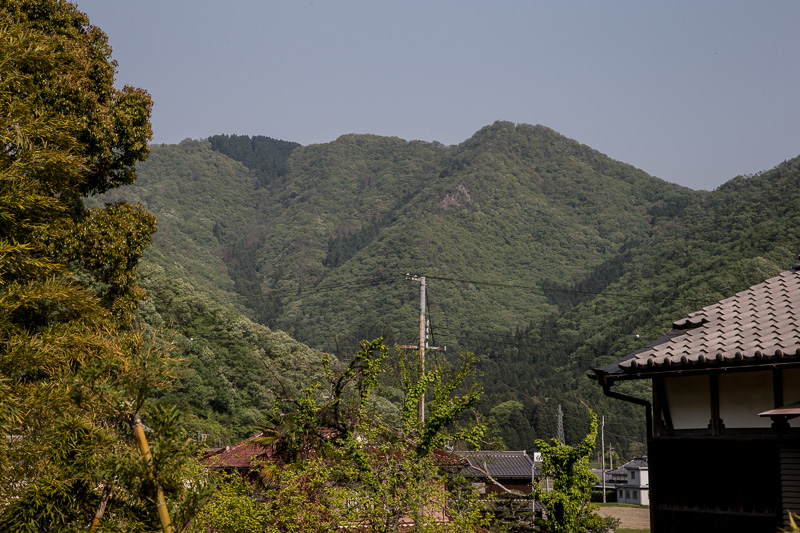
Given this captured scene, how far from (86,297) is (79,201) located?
11.9ft

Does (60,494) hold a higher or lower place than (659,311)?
lower

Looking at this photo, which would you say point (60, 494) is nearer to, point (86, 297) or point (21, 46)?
point (86, 297)

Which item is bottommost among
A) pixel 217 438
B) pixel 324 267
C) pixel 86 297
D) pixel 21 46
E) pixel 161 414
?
pixel 217 438

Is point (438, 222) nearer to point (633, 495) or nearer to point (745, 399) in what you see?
point (633, 495)

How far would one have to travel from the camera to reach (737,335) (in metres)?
8.68

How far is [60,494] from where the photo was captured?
6293 millimetres

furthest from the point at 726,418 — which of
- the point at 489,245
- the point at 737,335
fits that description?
the point at 489,245

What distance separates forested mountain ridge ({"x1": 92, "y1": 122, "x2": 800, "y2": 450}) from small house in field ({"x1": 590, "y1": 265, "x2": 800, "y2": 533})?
793 centimetres

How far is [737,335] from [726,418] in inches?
37.5

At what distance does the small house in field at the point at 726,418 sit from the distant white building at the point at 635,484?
203 ft

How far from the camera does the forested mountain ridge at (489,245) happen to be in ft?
215

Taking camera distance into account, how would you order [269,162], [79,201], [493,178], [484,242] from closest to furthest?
[79,201] → [484,242] → [493,178] → [269,162]

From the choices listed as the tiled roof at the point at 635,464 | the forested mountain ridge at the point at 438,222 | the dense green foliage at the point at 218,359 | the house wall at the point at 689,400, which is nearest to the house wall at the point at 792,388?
the house wall at the point at 689,400

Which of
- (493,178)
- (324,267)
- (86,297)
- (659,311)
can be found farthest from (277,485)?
(493,178)
